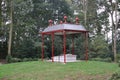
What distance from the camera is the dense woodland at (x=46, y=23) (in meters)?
24.1

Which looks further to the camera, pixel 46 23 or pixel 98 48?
pixel 46 23

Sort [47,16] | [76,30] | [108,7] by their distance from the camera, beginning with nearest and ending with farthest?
[76,30], [108,7], [47,16]

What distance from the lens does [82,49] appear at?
24.6 m

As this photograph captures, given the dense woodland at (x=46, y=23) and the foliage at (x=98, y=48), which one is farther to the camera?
the dense woodland at (x=46, y=23)

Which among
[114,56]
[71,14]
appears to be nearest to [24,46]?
[71,14]

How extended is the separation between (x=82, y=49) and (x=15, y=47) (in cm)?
744

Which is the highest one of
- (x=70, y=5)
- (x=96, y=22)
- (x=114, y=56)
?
(x=70, y=5)

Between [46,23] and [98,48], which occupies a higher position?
[46,23]

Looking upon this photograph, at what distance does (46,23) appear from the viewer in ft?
92.8

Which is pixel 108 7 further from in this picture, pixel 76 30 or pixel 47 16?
pixel 76 30

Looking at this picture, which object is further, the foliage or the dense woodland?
the dense woodland

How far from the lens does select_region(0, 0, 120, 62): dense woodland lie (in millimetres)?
24116

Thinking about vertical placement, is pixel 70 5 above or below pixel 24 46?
above

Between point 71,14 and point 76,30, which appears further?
point 71,14
